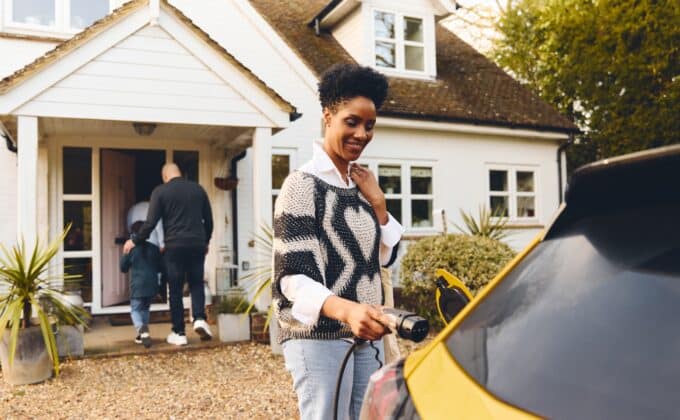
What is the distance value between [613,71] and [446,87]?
5.12 m

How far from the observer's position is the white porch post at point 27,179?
6074 millimetres

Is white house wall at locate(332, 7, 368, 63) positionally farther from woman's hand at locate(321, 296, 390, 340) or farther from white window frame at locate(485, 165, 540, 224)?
woman's hand at locate(321, 296, 390, 340)

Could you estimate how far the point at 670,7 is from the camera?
13.7m

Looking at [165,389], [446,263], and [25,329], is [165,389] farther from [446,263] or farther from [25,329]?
[446,263]

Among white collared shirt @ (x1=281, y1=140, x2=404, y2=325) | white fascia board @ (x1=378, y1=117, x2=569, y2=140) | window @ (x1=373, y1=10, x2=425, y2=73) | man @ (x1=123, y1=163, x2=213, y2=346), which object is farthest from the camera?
window @ (x1=373, y1=10, x2=425, y2=73)

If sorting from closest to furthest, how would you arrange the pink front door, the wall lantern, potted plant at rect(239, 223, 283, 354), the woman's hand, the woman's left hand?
1. the woman's hand
2. the woman's left hand
3. potted plant at rect(239, 223, 283, 354)
4. the wall lantern
5. the pink front door

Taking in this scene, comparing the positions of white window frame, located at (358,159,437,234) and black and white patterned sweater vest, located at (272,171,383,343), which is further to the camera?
white window frame, located at (358,159,437,234)

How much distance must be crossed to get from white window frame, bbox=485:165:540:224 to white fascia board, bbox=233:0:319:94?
14.4ft

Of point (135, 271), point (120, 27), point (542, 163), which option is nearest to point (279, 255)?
point (135, 271)

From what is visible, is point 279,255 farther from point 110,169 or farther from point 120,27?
point 110,169

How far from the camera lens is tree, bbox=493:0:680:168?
13.9 metres

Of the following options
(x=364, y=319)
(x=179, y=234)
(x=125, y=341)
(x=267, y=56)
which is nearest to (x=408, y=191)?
(x=267, y=56)

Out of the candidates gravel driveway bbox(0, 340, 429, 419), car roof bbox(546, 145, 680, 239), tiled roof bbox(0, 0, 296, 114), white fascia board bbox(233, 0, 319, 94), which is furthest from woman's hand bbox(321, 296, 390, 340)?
white fascia board bbox(233, 0, 319, 94)

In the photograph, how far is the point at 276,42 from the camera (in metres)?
9.98
